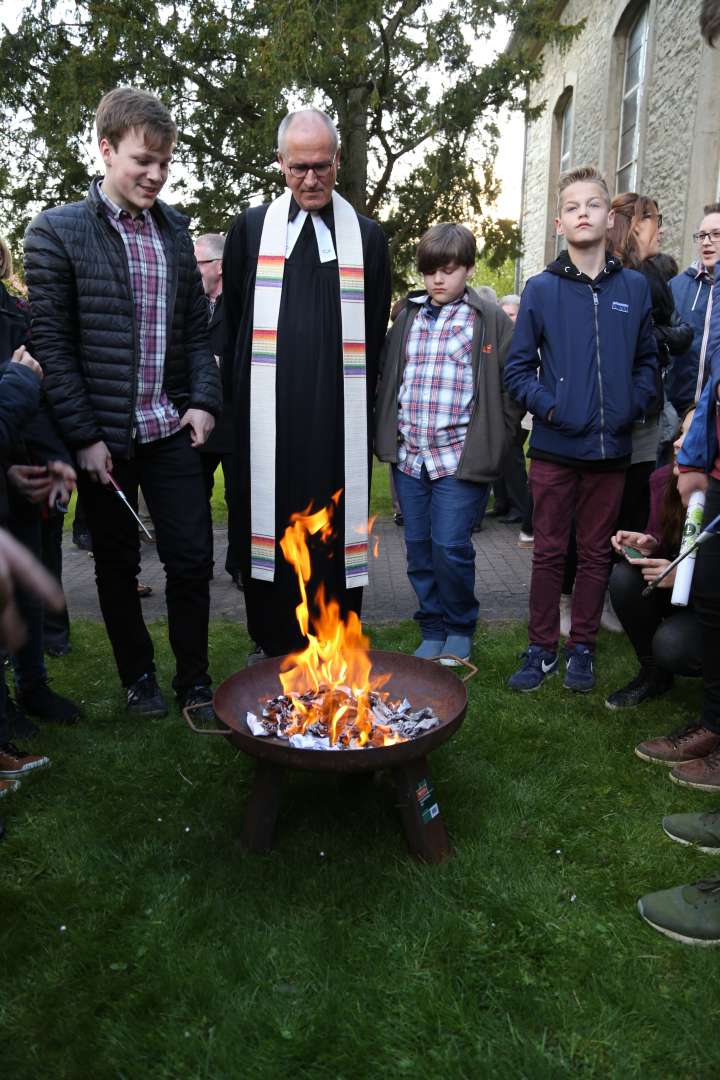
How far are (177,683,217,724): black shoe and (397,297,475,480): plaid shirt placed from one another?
A: 158 cm

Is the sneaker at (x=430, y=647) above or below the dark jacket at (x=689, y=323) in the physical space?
below

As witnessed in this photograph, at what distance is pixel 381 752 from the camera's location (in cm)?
240

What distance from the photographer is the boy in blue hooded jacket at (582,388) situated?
386 centimetres

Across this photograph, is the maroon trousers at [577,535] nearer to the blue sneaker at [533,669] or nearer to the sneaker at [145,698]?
the blue sneaker at [533,669]

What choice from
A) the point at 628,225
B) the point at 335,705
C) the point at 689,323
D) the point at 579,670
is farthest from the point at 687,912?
the point at 689,323

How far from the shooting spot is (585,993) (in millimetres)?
2160

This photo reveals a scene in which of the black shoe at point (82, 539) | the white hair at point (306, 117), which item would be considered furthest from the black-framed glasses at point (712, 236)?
the black shoe at point (82, 539)

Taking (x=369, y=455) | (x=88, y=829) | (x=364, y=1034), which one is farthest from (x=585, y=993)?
(x=369, y=455)

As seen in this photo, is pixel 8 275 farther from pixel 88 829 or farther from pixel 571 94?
pixel 571 94

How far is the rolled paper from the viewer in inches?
125

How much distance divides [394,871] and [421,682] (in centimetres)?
68

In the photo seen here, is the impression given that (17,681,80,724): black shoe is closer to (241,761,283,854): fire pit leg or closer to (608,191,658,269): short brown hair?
(241,761,283,854): fire pit leg

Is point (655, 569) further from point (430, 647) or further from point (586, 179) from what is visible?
point (586, 179)

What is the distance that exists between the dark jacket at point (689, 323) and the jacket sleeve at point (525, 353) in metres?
1.53
